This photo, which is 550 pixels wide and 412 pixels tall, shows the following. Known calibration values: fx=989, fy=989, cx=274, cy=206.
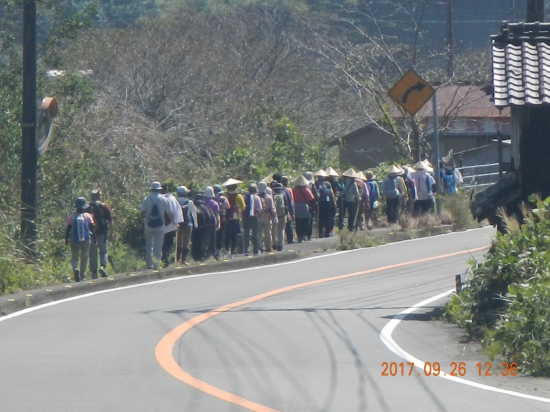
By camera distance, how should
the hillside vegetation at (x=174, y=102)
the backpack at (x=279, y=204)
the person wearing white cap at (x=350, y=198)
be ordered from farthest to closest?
the person wearing white cap at (x=350, y=198) < the backpack at (x=279, y=204) < the hillside vegetation at (x=174, y=102)

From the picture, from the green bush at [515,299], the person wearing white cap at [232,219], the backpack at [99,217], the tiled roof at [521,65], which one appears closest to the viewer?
the green bush at [515,299]

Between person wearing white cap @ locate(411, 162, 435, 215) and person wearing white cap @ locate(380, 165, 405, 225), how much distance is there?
413mm

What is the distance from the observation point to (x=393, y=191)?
25.7 meters

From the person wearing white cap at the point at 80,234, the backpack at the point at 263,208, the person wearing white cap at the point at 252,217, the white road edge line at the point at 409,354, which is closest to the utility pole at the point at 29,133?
the person wearing white cap at the point at 80,234

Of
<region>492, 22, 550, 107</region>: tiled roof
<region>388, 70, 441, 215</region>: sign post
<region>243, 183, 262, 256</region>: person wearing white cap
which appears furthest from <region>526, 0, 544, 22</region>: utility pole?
<region>388, 70, 441, 215</region>: sign post

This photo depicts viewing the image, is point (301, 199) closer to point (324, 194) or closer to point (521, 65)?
point (324, 194)

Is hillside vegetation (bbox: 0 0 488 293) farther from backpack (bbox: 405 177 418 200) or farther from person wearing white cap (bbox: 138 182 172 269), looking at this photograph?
backpack (bbox: 405 177 418 200)

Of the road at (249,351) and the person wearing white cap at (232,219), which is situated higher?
the person wearing white cap at (232,219)

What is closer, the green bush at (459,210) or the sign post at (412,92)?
the sign post at (412,92)

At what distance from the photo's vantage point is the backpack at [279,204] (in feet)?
70.5

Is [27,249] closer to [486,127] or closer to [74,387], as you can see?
[74,387]

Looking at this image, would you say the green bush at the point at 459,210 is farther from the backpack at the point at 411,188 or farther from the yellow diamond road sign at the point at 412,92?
the yellow diamond road sign at the point at 412,92

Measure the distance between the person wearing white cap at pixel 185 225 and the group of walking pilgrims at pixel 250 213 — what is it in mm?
19

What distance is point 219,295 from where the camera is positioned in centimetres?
1539
